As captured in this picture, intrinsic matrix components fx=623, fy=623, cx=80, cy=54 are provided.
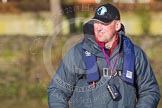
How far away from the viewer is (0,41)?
42.9ft

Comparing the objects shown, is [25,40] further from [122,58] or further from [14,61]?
[122,58]

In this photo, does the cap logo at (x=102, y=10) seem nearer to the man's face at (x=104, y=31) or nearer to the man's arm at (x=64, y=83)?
the man's face at (x=104, y=31)

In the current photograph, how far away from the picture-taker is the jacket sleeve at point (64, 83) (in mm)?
4445

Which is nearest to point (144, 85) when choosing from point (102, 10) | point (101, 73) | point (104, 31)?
point (101, 73)

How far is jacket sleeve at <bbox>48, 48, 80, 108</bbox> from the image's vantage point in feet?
14.6

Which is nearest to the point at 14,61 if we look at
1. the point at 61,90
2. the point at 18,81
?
the point at 18,81

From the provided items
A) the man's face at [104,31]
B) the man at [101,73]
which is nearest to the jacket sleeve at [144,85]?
the man at [101,73]

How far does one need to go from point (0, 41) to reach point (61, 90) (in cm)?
873

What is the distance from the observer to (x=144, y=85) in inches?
181

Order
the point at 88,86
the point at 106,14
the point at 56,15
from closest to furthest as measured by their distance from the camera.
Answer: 1. the point at 88,86
2. the point at 106,14
3. the point at 56,15

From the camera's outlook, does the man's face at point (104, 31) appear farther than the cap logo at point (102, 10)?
No

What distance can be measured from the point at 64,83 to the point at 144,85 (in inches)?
A: 23.7

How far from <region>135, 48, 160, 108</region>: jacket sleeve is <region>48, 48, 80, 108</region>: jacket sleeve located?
0.48 m

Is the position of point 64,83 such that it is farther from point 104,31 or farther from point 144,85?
point 144,85
